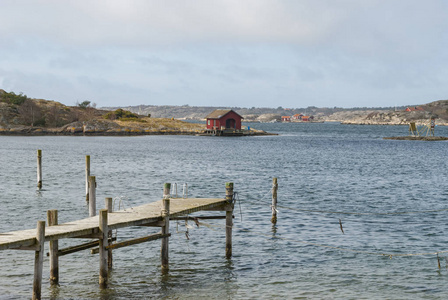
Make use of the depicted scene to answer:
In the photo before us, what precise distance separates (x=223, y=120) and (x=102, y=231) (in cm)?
11626

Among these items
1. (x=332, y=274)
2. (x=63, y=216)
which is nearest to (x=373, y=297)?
(x=332, y=274)

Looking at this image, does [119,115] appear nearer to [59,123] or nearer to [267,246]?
[59,123]

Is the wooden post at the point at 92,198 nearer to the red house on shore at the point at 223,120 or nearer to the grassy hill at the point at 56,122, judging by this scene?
the red house on shore at the point at 223,120

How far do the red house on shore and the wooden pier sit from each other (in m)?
109

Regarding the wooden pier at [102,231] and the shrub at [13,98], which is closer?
the wooden pier at [102,231]

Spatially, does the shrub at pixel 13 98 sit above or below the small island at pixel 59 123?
above

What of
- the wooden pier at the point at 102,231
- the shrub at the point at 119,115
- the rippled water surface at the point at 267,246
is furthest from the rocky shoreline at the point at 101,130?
the wooden pier at the point at 102,231

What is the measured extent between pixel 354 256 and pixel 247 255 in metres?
4.15

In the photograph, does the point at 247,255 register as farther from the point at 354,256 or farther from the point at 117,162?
the point at 117,162

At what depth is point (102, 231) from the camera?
49.4 ft

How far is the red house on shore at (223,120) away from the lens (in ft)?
425

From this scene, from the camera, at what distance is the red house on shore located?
130 meters

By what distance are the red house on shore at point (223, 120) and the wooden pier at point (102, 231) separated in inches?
4299

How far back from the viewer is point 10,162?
58375 mm
